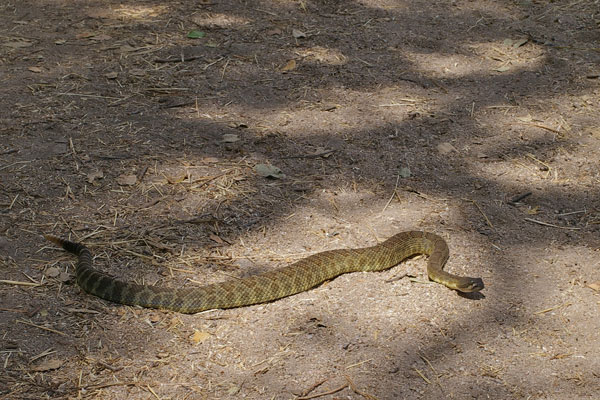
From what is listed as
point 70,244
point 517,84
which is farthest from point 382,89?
point 70,244

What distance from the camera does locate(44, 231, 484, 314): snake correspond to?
4.67m

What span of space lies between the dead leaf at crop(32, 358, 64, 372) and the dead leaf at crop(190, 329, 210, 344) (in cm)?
78

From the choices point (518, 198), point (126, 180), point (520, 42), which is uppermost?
point (520, 42)

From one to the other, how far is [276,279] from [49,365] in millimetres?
1545

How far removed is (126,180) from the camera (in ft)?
19.1

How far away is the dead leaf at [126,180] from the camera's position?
579cm

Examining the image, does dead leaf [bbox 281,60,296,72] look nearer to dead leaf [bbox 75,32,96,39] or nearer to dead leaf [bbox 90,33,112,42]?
dead leaf [bbox 90,33,112,42]

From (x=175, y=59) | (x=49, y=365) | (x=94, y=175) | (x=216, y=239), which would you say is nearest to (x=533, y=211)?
(x=216, y=239)

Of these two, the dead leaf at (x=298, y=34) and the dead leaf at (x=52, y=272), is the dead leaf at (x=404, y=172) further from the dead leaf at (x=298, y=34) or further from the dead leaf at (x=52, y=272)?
the dead leaf at (x=52, y=272)

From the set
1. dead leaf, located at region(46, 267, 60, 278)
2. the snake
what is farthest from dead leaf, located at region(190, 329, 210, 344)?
dead leaf, located at region(46, 267, 60, 278)

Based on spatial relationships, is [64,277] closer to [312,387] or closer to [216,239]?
[216,239]

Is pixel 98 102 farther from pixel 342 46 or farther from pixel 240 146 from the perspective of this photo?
pixel 342 46

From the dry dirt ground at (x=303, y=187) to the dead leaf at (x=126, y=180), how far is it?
0.01m

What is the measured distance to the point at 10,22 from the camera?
8.07 m
